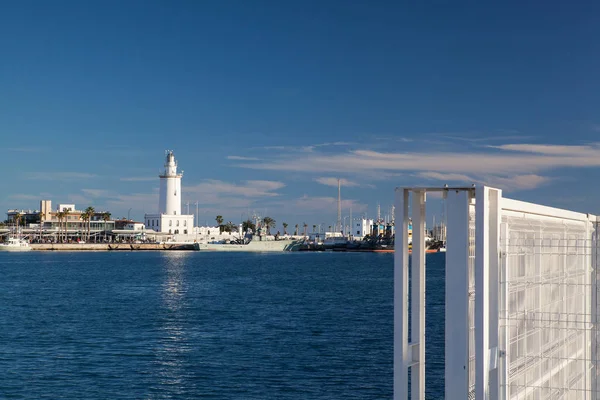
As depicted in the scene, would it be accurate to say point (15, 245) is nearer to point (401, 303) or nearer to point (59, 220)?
point (59, 220)

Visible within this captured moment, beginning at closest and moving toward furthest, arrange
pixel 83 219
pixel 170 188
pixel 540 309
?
pixel 540 309, pixel 170 188, pixel 83 219

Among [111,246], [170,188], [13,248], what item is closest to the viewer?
[170,188]

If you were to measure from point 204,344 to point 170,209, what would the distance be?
13184 cm

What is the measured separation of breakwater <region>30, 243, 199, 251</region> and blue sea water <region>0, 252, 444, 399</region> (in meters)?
109

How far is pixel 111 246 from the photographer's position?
173 meters

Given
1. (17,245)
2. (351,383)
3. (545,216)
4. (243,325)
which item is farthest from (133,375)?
(17,245)

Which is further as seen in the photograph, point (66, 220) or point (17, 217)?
point (17, 217)

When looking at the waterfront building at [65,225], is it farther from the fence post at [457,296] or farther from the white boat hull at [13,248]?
the fence post at [457,296]

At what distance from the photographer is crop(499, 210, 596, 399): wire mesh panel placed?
5.04 metres

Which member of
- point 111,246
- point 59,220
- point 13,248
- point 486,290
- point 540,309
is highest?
point 59,220

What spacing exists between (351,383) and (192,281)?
52059mm

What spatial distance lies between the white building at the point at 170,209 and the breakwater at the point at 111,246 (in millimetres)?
3583

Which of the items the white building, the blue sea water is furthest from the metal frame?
the white building

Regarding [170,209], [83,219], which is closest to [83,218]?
[83,219]
